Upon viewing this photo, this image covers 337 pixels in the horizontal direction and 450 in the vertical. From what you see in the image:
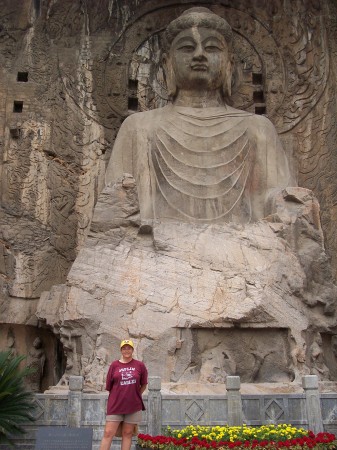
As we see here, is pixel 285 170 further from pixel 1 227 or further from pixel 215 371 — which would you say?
pixel 1 227

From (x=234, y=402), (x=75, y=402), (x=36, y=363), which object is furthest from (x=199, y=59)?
(x=75, y=402)

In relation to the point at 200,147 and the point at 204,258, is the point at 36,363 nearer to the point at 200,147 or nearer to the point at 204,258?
the point at 204,258

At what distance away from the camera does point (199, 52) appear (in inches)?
352

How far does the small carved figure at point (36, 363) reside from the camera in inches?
320

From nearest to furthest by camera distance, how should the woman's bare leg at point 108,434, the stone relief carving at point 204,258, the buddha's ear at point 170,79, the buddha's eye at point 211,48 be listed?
the woman's bare leg at point 108,434
the stone relief carving at point 204,258
the buddha's eye at point 211,48
the buddha's ear at point 170,79

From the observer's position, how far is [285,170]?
28.3ft

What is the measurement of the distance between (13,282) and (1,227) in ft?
2.82

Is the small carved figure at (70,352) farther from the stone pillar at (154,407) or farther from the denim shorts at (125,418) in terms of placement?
the denim shorts at (125,418)

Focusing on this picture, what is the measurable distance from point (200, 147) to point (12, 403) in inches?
174

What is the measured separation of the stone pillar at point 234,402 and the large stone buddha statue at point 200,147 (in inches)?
109

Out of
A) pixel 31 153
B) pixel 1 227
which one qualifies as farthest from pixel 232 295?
pixel 31 153

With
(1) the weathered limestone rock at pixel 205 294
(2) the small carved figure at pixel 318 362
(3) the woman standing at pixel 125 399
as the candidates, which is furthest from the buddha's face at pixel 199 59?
(3) the woman standing at pixel 125 399

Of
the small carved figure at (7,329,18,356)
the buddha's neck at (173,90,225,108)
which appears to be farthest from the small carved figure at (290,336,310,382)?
the buddha's neck at (173,90,225,108)

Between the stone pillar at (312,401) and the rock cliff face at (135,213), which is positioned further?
the rock cliff face at (135,213)
